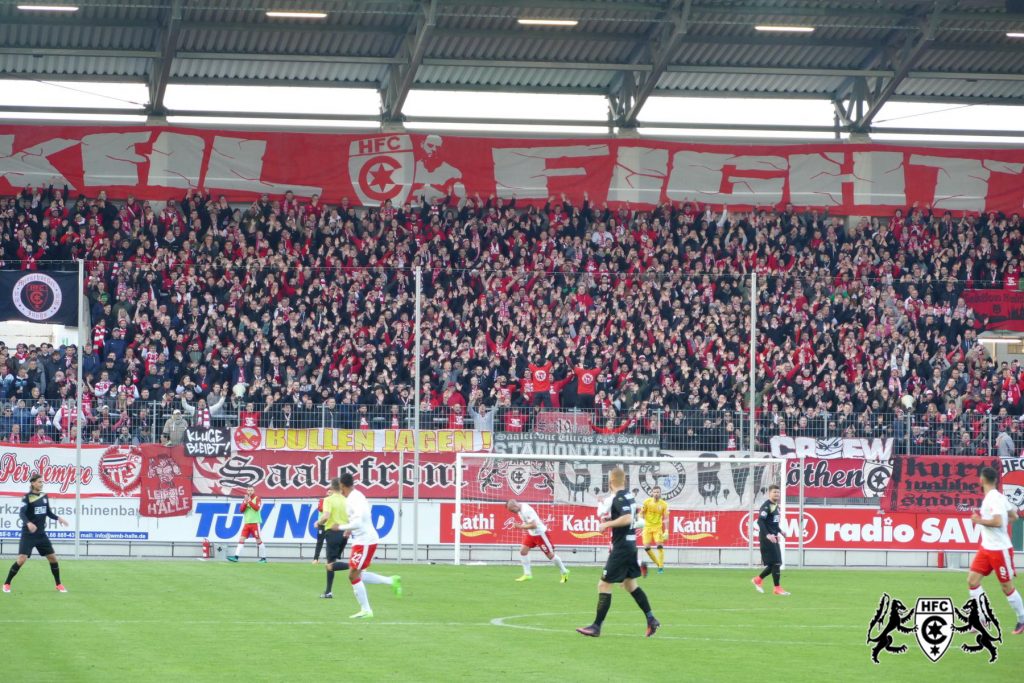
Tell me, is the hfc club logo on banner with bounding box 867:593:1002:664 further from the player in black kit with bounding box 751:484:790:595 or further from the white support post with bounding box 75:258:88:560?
the white support post with bounding box 75:258:88:560

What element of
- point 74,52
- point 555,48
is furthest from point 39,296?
point 555,48

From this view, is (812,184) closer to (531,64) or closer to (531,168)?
(531,168)

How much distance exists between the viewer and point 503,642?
16797 mm

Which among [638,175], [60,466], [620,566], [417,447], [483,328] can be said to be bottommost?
[620,566]

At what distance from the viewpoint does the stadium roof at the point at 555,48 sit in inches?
1619

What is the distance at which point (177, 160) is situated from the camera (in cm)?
4459

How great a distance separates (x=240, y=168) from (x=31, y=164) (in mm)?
6456

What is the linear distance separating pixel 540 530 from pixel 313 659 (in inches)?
501

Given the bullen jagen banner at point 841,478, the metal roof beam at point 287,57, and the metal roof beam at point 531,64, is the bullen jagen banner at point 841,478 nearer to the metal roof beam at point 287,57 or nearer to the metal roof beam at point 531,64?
the metal roof beam at point 531,64

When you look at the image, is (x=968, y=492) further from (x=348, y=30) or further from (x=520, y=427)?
(x=348, y=30)

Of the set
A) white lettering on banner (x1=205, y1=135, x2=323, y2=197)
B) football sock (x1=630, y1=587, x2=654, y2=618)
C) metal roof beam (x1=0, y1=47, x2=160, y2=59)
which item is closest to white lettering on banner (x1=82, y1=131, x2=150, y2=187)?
white lettering on banner (x1=205, y1=135, x2=323, y2=197)

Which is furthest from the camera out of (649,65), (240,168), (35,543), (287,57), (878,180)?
(878,180)

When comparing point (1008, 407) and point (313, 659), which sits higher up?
point (1008, 407)

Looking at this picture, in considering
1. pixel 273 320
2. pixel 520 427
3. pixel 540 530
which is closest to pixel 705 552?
pixel 520 427
